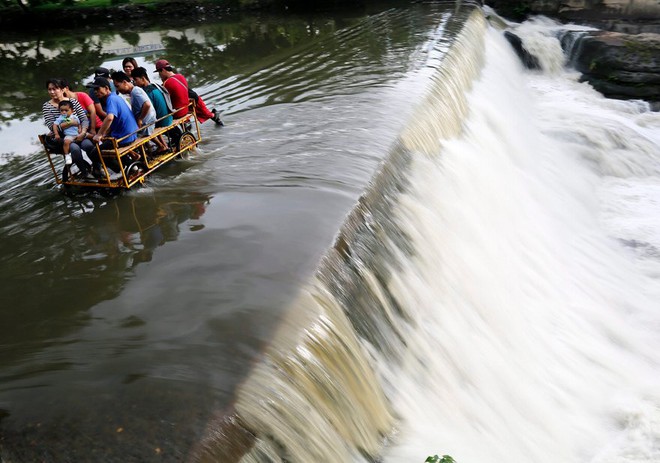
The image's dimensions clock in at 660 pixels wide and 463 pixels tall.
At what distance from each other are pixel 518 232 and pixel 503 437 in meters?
4.09

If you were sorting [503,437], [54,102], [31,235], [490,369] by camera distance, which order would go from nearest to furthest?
[503,437]
[490,369]
[31,235]
[54,102]

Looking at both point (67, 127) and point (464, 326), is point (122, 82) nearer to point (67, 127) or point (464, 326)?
point (67, 127)

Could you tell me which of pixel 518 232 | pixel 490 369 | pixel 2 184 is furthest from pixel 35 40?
pixel 490 369

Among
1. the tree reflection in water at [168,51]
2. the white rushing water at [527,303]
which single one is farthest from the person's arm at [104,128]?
the tree reflection in water at [168,51]

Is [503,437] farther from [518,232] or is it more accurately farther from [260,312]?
[518,232]

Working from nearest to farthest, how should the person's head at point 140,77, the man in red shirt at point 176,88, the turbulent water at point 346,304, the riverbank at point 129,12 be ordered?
the turbulent water at point 346,304 < the person's head at point 140,77 < the man in red shirt at point 176,88 < the riverbank at point 129,12

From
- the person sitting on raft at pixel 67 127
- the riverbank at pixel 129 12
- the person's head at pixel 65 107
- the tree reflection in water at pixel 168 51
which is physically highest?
the person's head at pixel 65 107

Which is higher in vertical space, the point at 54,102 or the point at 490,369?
the point at 54,102

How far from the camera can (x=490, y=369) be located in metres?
5.69

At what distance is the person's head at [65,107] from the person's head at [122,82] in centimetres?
64

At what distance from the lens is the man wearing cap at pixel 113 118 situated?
7156mm

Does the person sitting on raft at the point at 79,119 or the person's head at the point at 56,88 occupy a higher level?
the person's head at the point at 56,88

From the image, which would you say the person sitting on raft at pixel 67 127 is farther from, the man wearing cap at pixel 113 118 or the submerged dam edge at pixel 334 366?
the submerged dam edge at pixel 334 366

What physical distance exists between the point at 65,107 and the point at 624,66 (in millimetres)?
14854
